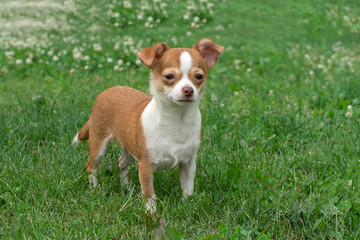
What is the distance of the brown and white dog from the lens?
3.12 metres

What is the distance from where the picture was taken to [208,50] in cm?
345

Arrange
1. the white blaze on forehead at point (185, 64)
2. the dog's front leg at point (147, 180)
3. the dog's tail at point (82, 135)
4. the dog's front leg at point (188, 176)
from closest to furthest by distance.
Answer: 1. the white blaze on forehead at point (185, 64)
2. the dog's front leg at point (147, 180)
3. the dog's front leg at point (188, 176)
4. the dog's tail at point (82, 135)

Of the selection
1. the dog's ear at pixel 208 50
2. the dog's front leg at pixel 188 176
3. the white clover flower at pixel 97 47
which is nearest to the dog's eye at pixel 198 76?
the dog's ear at pixel 208 50

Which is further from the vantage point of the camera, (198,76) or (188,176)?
(188,176)

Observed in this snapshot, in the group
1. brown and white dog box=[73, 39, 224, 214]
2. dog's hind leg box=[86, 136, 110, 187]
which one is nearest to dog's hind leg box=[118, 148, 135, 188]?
dog's hind leg box=[86, 136, 110, 187]

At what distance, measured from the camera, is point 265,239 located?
9.52ft

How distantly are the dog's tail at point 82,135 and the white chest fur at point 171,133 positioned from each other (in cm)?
102

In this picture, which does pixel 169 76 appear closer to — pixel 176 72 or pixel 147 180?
pixel 176 72

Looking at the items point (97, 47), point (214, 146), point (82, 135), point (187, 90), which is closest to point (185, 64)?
point (187, 90)

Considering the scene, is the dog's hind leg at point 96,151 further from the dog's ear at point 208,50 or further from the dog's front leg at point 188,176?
the dog's ear at point 208,50

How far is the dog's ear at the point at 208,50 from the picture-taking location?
3383 mm

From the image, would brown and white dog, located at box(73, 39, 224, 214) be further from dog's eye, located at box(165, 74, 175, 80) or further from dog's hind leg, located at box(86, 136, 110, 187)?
dog's hind leg, located at box(86, 136, 110, 187)

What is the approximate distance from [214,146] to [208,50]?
1.20 metres

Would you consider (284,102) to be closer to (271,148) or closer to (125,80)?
(271,148)
